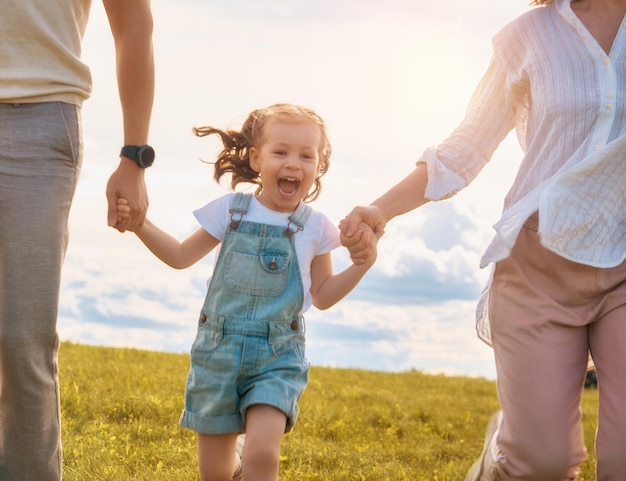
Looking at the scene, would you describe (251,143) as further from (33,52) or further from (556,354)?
(556,354)

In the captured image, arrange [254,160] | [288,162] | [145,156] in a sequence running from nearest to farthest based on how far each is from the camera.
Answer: [145,156] → [288,162] → [254,160]

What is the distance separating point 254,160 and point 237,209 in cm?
35

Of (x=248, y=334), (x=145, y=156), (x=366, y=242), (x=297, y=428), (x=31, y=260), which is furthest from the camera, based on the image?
(x=297, y=428)

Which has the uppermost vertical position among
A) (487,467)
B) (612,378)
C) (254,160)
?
(254,160)

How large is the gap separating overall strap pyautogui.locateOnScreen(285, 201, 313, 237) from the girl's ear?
0.34 m

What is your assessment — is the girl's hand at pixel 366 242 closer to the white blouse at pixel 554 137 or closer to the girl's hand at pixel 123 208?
the white blouse at pixel 554 137

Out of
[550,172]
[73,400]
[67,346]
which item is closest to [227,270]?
[550,172]

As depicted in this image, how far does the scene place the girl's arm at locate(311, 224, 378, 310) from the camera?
15.2 ft

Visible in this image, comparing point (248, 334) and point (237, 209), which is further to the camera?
point (237, 209)

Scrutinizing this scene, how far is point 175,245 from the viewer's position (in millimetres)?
4902

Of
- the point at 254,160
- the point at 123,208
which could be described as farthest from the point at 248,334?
the point at 254,160

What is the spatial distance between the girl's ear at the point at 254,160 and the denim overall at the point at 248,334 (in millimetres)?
370

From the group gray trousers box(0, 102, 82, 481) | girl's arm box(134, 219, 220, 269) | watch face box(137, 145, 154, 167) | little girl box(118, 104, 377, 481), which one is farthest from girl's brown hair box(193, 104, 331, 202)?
gray trousers box(0, 102, 82, 481)

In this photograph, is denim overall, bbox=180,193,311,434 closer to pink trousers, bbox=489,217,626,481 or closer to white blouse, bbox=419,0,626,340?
white blouse, bbox=419,0,626,340
